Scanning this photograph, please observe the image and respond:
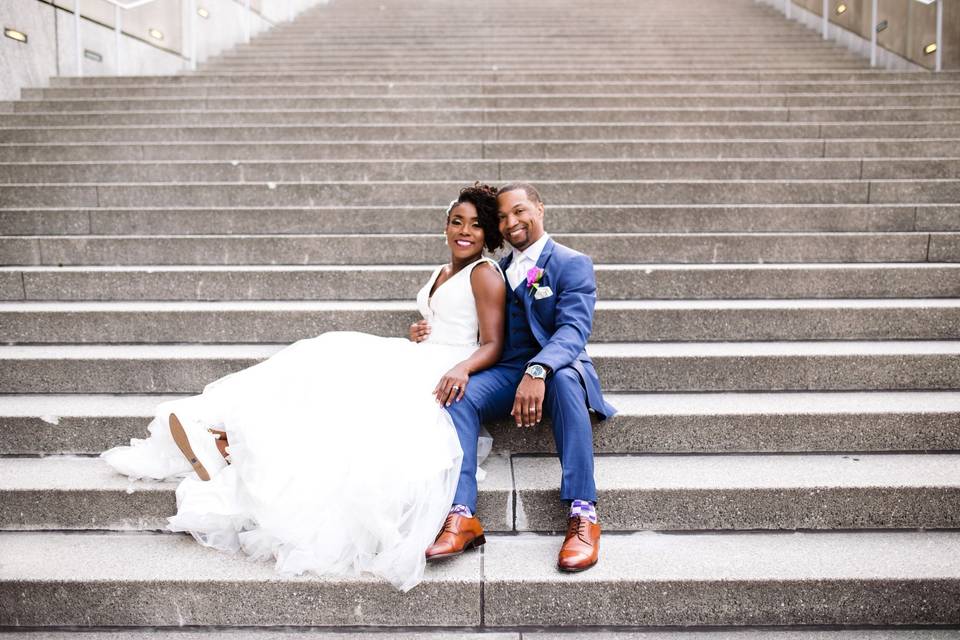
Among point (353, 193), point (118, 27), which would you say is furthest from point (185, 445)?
point (118, 27)

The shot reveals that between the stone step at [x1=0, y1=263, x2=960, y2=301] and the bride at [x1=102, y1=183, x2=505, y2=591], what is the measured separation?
1.08 meters

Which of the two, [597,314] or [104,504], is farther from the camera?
[597,314]

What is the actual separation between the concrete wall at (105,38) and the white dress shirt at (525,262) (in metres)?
6.27

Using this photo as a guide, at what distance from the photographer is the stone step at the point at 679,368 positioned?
3.23 m

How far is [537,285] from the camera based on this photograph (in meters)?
2.85

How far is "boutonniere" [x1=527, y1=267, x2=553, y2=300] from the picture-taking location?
9.30 feet

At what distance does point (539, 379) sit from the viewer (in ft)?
8.38

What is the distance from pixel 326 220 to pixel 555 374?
2419 millimetres

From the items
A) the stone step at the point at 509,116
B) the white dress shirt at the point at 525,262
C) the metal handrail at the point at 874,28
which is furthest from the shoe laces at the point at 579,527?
the metal handrail at the point at 874,28

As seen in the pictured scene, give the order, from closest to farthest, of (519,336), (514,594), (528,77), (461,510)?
(514,594) < (461,510) < (519,336) < (528,77)

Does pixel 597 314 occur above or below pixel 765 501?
above

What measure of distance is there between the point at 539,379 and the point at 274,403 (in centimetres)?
104

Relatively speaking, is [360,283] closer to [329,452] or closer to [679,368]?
[329,452]

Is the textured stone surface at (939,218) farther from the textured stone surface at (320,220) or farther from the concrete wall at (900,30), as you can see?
the concrete wall at (900,30)
